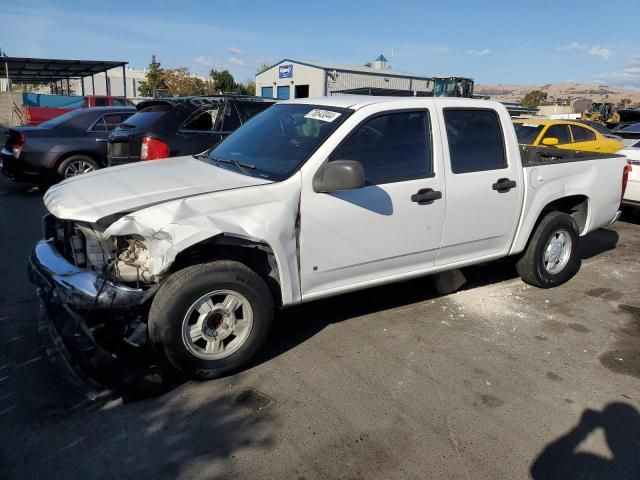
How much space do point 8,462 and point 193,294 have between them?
129 cm

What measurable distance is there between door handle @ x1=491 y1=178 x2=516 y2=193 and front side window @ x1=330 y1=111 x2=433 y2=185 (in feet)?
2.54

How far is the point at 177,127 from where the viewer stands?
697cm

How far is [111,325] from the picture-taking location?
343cm

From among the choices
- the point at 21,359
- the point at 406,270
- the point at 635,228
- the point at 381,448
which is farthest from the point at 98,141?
the point at 635,228

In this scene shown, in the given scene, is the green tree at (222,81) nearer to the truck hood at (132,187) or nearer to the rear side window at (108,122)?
the rear side window at (108,122)

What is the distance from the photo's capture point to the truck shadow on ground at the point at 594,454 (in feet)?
9.12

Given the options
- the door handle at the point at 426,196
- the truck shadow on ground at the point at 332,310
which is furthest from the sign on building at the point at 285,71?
the door handle at the point at 426,196

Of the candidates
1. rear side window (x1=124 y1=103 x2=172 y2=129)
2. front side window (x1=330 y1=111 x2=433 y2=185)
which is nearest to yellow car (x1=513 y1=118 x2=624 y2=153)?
front side window (x1=330 y1=111 x2=433 y2=185)

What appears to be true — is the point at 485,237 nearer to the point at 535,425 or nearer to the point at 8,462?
the point at 535,425

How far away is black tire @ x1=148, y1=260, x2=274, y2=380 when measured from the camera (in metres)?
3.21

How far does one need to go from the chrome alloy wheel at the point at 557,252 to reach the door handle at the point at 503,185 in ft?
3.41

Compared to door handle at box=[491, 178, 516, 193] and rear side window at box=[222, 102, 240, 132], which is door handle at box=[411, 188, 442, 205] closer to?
door handle at box=[491, 178, 516, 193]

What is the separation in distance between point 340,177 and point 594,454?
2235mm

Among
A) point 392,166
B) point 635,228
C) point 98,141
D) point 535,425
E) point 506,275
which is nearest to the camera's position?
point 535,425
